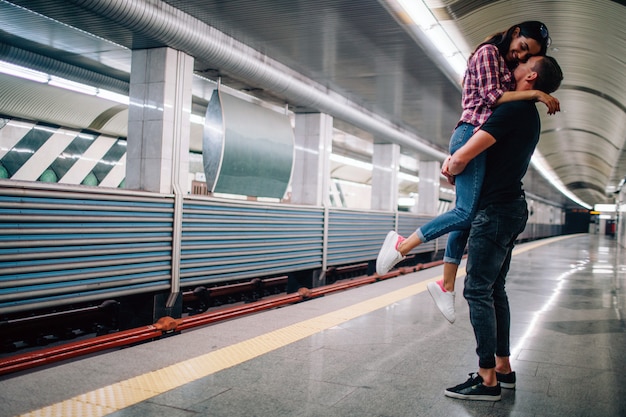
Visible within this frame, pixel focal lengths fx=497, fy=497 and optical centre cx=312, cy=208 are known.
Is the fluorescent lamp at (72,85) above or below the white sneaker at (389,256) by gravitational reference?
above

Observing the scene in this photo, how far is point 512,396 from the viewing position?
7.73 feet

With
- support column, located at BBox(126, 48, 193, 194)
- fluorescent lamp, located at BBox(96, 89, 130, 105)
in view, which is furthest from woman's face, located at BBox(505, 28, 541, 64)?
fluorescent lamp, located at BBox(96, 89, 130, 105)

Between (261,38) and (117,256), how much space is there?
364 cm

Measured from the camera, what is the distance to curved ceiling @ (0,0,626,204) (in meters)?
5.69

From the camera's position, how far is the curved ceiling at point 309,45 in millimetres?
5688

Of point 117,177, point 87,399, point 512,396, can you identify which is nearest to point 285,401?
point 87,399

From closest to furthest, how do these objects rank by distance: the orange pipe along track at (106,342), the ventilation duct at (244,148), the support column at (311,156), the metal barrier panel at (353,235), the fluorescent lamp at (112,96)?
the orange pipe along track at (106,342) → the ventilation duct at (244,148) → the fluorescent lamp at (112,96) → the metal barrier panel at (353,235) → the support column at (311,156)

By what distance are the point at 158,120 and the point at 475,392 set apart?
506cm

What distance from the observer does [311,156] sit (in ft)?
32.4

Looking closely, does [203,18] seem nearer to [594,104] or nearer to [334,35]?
[334,35]

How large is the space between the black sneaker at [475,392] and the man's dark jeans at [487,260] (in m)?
0.10

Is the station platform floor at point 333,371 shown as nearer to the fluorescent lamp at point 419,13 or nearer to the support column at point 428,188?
the fluorescent lamp at point 419,13

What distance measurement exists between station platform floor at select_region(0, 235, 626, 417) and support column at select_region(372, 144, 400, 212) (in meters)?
9.23

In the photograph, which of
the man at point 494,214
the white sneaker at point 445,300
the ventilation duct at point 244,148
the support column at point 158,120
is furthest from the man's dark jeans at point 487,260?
the ventilation duct at point 244,148
